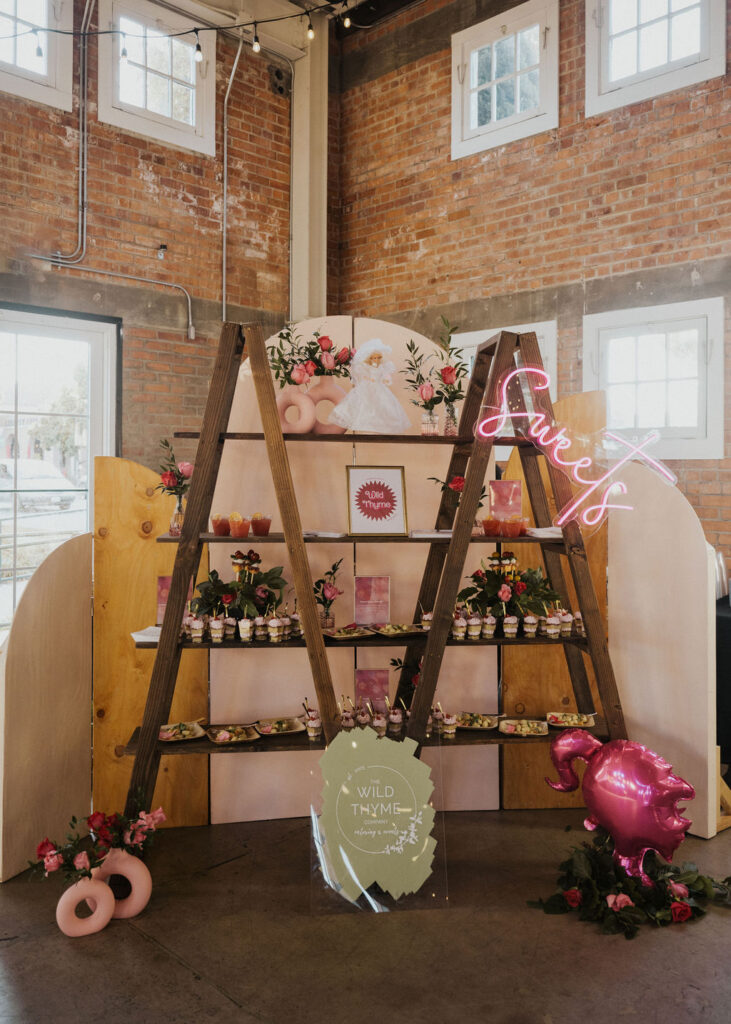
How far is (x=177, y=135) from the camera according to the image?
561cm

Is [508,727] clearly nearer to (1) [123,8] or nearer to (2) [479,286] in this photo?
(2) [479,286]

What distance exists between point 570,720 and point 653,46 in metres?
4.03

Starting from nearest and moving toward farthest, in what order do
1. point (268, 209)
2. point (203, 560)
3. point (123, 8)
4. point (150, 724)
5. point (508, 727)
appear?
point (150, 724), point (508, 727), point (203, 560), point (123, 8), point (268, 209)

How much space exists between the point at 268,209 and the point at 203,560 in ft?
12.5

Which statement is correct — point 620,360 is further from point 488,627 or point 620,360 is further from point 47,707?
point 47,707

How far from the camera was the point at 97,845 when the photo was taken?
2.57 metres

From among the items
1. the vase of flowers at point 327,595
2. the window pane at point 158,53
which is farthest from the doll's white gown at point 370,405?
the window pane at point 158,53

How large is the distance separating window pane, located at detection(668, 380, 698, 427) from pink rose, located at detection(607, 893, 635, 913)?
114 inches

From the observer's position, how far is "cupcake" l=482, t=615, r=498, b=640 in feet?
10.1

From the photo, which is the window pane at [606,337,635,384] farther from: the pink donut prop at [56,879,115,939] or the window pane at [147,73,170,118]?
the pink donut prop at [56,879,115,939]

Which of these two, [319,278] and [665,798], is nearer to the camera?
[665,798]

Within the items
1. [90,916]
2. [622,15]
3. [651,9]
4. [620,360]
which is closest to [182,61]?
[622,15]

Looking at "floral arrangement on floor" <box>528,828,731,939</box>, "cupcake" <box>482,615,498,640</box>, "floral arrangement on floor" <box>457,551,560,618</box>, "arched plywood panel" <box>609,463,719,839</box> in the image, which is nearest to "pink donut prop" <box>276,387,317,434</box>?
"floral arrangement on floor" <box>457,551,560,618</box>

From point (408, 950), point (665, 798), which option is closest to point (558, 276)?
point (665, 798)
